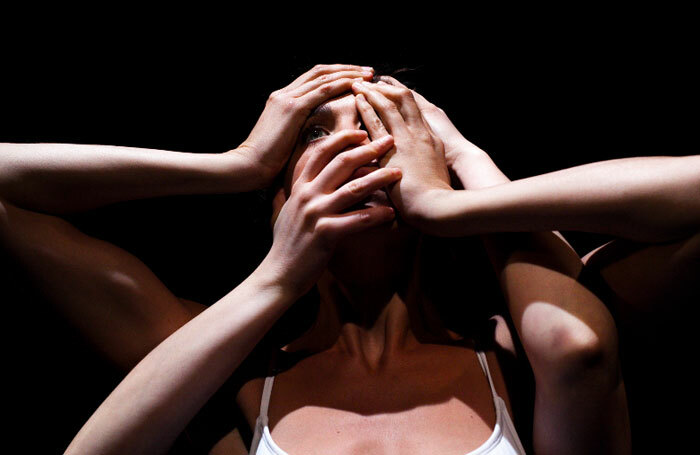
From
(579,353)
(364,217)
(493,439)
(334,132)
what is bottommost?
(493,439)

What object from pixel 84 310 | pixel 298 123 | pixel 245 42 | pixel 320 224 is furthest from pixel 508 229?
pixel 245 42

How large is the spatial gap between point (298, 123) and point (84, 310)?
52 centimetres

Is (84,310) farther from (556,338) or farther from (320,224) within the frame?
(556,338)

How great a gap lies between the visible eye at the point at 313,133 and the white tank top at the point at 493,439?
0.51 m

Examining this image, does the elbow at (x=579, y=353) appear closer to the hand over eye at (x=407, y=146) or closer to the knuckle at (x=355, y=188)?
the hand over eye at (x=407, y=146)

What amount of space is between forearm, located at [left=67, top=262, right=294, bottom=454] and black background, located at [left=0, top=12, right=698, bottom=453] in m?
0.47

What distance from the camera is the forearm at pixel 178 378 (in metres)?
0.82

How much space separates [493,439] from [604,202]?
1.40 ft

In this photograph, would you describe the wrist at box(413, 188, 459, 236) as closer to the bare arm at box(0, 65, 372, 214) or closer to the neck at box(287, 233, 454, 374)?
the neck at box(287, 233, 454, 374)

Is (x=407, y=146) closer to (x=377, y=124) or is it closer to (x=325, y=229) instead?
(x=377, y=124)

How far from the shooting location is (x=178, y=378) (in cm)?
84

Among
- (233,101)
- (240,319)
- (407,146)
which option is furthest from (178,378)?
(233,101)

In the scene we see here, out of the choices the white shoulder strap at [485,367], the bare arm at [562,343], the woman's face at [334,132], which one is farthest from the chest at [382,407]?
the woman's face at [334,132]

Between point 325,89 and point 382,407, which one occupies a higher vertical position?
point 325,89
